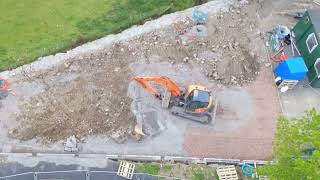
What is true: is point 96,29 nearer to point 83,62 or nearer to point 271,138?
point 83,62

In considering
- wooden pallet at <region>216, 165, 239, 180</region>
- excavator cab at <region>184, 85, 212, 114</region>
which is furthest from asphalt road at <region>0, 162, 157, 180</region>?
excavator cab at <region>184, 85, 212, 114</region>

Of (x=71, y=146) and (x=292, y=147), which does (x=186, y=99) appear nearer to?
(x=71, y=146)

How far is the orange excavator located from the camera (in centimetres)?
2591

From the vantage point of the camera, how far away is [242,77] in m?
28.9

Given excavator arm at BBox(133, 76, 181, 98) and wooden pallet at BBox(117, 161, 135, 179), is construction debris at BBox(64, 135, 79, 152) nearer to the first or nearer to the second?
wooden pallet at BBox(117, 161, 135, 179)

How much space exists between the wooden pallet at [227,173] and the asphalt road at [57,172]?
3.80 m

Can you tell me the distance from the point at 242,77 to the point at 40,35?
44.5ft

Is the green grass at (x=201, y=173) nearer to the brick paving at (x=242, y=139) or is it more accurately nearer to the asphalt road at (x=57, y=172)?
the brick paving at (x=242, y=139)

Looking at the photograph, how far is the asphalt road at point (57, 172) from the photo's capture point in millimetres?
23953

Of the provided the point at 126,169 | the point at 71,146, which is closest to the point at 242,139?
the point at 126,169

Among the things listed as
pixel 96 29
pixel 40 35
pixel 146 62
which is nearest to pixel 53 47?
pixel 40 35

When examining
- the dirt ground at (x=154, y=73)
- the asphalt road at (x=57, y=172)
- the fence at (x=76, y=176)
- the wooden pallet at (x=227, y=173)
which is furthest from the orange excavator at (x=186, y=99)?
the asphalt road at (x=57, y=172)

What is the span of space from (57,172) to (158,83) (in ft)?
25.6

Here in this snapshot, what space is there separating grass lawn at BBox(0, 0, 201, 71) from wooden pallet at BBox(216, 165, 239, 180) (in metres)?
12.2
